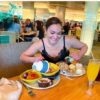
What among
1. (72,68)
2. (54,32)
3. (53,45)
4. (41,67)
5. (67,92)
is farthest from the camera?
(53,45)

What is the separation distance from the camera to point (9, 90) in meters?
0.81

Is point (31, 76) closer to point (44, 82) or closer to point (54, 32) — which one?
point (44, 82)

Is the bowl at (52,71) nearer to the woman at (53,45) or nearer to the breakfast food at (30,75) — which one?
the breakfast food at (30,75)

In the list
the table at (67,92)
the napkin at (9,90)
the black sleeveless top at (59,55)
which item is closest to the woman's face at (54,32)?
the black sleeveless top at (59,55)

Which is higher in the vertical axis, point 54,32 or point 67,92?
point 54,32

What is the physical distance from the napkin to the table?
5 centimetres

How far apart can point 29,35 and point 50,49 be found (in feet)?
12.8

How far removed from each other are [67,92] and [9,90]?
0.32 metres

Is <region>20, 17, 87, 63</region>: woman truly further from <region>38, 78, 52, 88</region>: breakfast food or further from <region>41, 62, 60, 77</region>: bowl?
<region>38, 78, 52, 88</region>: breakfast food

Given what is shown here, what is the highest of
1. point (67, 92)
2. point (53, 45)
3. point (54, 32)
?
point (54, 32)

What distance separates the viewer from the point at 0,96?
78 centimetres

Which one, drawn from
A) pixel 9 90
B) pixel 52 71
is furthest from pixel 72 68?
pixel 9 90

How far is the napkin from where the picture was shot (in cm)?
78

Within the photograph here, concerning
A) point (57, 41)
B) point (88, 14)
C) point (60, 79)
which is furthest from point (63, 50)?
point (88, 14)
